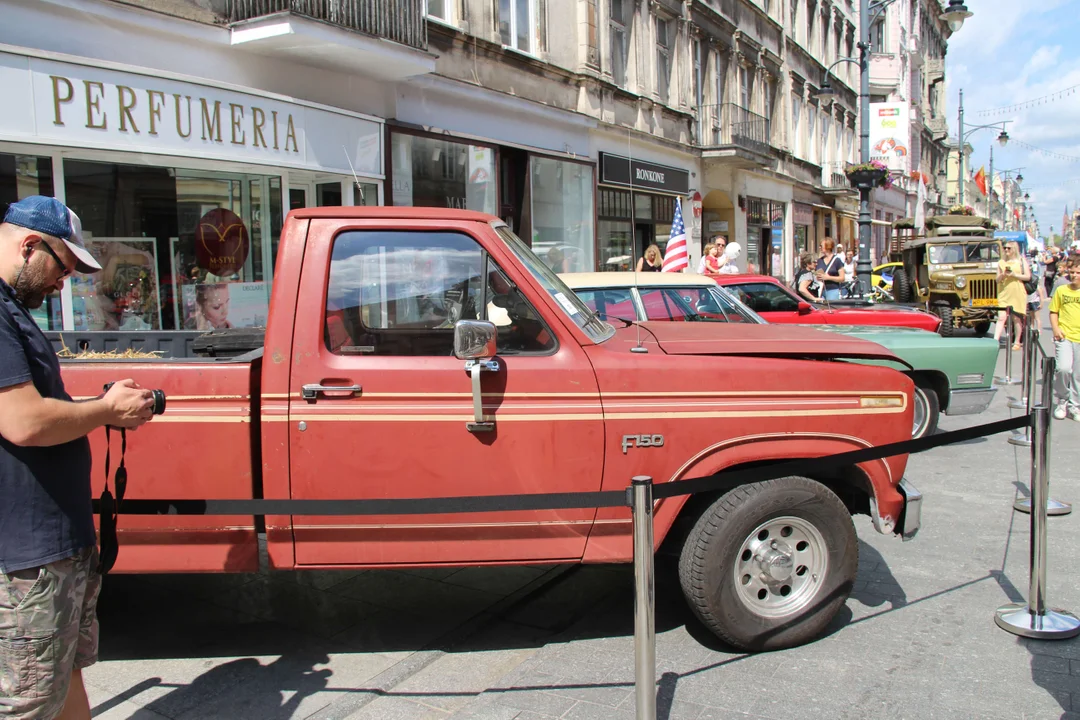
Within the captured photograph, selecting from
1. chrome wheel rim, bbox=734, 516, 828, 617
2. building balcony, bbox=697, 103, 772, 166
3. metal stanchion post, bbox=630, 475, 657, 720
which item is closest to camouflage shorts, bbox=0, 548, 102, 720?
metal stanchion post, bbox=630, 475, 657, 720

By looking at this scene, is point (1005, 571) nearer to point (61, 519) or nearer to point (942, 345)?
point (942, 345)

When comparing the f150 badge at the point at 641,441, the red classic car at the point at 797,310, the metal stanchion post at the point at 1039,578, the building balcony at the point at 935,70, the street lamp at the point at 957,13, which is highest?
the building balcony at the point at 935,70

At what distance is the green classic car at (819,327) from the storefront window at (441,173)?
18.2 feet

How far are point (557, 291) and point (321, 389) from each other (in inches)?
44.0

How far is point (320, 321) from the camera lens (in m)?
3.45

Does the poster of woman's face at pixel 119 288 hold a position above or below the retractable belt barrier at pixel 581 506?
above

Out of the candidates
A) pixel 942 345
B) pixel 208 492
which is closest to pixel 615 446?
pixel 208 492

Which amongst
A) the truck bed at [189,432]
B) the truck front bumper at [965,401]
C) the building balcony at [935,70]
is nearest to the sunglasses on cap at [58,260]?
the truck bed at [189,432]

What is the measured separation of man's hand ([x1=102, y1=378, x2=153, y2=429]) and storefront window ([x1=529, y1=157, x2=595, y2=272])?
475 inches

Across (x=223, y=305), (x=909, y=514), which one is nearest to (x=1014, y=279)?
(x=909, y=514)

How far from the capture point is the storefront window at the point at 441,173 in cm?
1213

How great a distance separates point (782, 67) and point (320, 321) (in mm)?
26853

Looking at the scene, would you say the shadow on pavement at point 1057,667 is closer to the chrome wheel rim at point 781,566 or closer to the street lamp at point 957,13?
the chrome wheel rim at point 781,566

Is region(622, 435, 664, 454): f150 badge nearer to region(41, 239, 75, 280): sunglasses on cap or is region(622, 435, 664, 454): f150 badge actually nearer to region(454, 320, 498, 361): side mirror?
region(454, 320, 498, 361): side mirror
